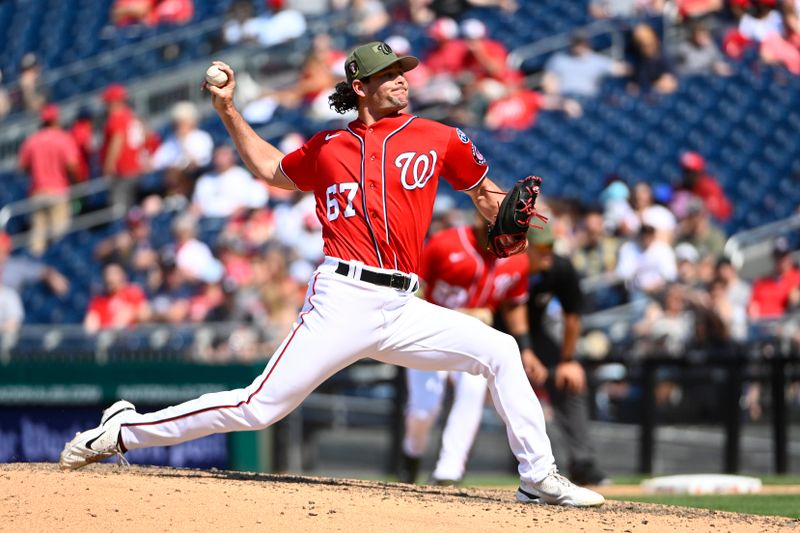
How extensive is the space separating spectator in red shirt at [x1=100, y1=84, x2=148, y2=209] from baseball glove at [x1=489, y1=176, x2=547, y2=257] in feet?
32.9

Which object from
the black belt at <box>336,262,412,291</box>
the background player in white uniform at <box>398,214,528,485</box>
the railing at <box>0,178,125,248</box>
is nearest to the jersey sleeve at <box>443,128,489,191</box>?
the black belt at <box>336,262,412,291</box>

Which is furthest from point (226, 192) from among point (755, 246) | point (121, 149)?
point (755, 246)

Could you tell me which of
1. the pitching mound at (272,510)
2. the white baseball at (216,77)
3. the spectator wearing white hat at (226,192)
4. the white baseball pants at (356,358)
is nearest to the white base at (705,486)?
the pitching mound at (272,510)

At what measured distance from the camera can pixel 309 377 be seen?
540 centimetres

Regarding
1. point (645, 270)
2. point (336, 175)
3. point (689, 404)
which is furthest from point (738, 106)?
point (336, 175)

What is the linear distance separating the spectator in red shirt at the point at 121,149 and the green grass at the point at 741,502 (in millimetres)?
8641

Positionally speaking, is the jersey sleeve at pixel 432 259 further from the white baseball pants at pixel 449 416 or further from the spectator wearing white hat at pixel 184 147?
the spectator wearing white hat at pixel 184 147

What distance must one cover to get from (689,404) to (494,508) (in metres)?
6.18

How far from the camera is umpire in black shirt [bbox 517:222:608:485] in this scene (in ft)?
27.5

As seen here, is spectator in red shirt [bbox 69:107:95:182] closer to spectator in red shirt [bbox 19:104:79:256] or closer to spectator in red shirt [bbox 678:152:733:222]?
spectator in red shirt [bbox 19:104:79:256]

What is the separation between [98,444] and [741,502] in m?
3.67

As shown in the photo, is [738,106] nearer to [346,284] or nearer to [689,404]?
[689,404]

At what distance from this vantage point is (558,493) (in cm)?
568

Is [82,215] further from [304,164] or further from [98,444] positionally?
[304,164]
